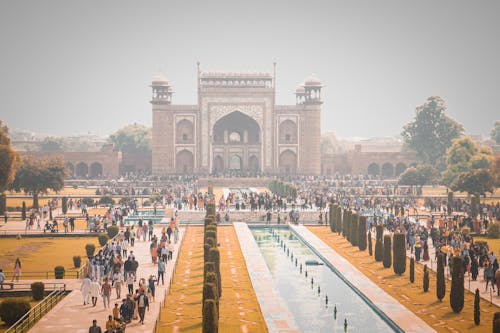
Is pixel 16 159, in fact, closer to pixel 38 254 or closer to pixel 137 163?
pixel 38 254

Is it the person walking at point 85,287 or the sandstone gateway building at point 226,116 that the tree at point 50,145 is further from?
the person walking at point 85,287

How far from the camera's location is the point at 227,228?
1374 inches

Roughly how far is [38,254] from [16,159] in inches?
438

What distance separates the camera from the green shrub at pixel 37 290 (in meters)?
18.1

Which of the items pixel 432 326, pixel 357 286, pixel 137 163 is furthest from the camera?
pixel 137 163

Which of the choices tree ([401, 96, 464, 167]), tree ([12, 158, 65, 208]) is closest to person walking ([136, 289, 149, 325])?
tree ([12, 158, 65, 208])

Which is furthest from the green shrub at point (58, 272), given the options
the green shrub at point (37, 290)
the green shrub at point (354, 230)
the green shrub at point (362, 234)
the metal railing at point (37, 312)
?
the green shrub at point (354, 230)

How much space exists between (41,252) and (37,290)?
8.06 m

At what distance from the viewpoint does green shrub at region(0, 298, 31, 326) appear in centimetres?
1593

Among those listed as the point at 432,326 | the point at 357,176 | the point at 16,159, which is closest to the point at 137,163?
the point at 357,176

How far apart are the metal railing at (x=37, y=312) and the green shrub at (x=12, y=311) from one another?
0.14m

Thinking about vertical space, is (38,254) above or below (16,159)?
below

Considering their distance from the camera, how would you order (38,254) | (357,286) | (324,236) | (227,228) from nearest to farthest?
(357,286) → (38,254) → (324,236) → (227,228)

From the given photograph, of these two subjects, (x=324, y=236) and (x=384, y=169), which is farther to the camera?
(x=384, y=169)
